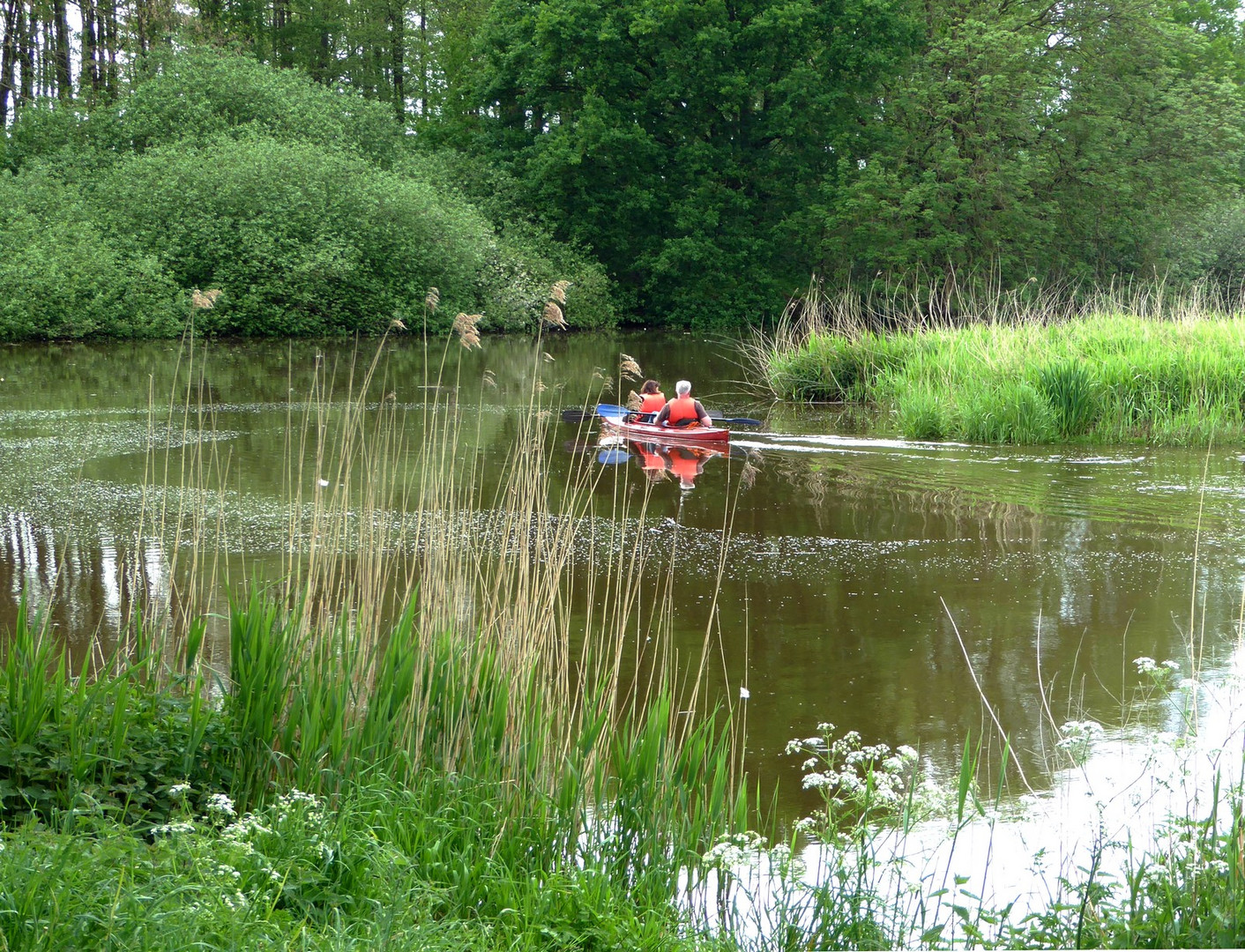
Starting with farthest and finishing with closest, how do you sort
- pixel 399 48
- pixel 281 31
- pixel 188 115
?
pixel 399 48
pixel 281 31
pixel 188 115

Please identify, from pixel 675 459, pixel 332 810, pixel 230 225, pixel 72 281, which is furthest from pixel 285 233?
pixel 332 810

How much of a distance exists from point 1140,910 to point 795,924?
865 mm

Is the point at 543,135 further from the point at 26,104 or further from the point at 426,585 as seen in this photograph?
the point at 426,585

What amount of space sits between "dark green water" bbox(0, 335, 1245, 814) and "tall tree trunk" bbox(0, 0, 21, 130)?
20.8m

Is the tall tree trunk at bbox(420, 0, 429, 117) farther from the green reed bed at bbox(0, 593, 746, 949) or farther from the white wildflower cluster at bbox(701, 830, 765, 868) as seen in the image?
the white wildflower cluster at bbox(701, 830, 765, 868)

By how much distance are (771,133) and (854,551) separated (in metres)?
27.3

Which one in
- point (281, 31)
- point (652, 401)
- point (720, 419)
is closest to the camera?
point (652, 401)

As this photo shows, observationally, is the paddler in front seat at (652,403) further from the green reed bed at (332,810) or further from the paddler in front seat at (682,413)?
the green reed bed at (332,810)

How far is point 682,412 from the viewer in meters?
14.4

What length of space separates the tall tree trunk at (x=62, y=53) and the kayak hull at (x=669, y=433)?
2585 cm

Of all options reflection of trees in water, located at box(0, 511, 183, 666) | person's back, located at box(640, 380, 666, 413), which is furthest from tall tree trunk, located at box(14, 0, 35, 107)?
reflection of trees in water, located at box(0, 511, 183, 666)

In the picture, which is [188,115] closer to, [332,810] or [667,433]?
[667,433]

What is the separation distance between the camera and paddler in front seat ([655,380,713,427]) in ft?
47.0

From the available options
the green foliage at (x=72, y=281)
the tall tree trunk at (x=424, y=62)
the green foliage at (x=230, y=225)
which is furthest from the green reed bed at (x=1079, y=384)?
the tall tree trunk at (x=424, y=62)
